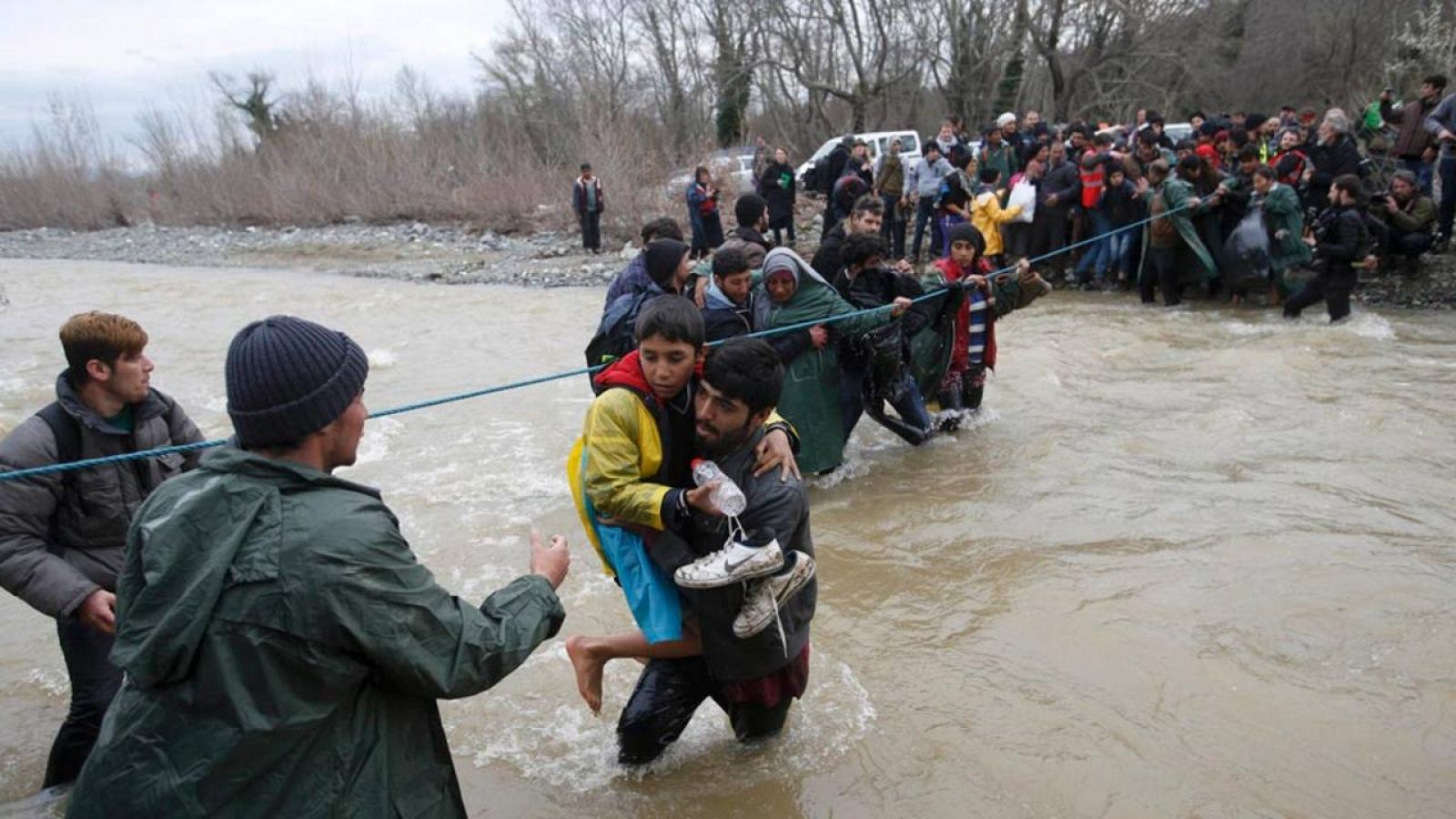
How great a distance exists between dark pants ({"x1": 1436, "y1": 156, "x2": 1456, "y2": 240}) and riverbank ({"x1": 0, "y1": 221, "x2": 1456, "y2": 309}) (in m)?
0.34

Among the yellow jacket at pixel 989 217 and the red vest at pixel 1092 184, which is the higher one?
the red vest at pixel 1092 184

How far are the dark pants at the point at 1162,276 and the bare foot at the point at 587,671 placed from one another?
9.54 metres

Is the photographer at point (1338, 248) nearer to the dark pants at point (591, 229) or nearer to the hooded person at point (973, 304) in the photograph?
the hooded person at point (973, 304)

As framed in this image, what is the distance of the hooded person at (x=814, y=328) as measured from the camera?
5398mm

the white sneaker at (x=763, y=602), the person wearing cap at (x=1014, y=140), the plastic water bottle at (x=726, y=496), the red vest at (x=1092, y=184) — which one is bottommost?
the white sneaker at (x=763, y=602)

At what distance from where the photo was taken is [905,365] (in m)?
6.29

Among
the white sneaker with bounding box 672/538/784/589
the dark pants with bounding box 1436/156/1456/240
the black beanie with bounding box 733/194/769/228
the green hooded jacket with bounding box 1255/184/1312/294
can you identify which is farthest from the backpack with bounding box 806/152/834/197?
the white sneaker with bounding box 672/538/784/589

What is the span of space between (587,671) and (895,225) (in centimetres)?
1179

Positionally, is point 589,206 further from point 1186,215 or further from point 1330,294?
point 1330,294

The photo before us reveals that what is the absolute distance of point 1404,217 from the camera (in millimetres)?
9781

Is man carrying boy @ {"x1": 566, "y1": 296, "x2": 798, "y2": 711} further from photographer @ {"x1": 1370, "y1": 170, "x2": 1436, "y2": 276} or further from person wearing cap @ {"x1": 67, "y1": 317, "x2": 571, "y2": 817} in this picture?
photographer @ {"x1": 1370, "y1": 170, "x2": 1436, "y2": 276}

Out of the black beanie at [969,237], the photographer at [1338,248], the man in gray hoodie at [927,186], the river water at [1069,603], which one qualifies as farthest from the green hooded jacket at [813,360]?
the man in gray hoodie at [927,186]

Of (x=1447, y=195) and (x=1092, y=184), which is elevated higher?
(x=1092, y=184)

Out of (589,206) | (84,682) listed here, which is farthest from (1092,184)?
A: (84,682)
